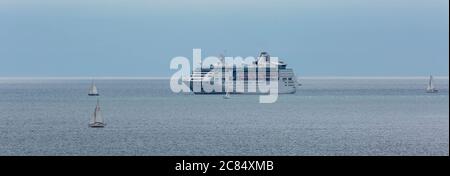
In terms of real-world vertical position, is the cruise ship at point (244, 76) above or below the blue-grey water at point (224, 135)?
above

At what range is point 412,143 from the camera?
48.1 metres

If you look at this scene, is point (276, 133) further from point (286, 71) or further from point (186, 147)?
point (286, 71)

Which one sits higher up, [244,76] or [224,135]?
[244,76]

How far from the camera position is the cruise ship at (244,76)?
427 ft

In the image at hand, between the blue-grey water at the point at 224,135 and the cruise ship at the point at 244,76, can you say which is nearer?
the blue-grey water at the point at 224,135

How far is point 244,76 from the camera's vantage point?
431ft

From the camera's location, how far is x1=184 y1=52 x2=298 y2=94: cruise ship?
427 feet

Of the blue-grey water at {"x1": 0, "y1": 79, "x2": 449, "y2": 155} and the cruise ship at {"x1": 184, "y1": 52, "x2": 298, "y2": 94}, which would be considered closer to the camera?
the blue-grey water at {"x1": 0, "y1": 79, "x2": 449, "y2": 155}

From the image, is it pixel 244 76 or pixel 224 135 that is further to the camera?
pixel 244 76

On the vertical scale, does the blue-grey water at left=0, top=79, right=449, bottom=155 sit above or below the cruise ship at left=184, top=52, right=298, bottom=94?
below
